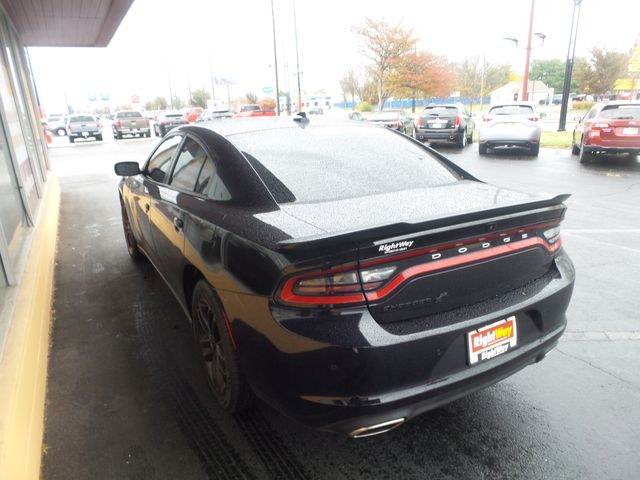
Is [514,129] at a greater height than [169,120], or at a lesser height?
greater

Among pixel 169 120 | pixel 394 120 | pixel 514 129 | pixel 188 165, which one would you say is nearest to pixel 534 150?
pixel 514 129

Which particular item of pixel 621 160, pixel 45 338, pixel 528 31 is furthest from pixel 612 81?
pixel 45 338

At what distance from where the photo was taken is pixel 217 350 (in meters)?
2.67

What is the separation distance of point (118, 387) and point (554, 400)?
267 cm

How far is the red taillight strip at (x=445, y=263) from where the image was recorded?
1948 mm

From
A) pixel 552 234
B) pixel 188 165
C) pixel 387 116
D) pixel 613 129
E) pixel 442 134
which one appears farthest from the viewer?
pixel 387 116

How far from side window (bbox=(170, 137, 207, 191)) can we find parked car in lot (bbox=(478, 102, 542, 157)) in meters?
12.4

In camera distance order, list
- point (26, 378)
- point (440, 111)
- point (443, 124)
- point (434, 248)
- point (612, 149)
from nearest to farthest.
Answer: point (434, 248) → point (26, 378) → point (612, 149) → point (443, 124) → point (440, 111)

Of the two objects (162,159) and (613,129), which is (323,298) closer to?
(162,159)

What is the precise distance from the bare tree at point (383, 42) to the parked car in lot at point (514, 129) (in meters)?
24.4

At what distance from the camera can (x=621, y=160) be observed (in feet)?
41.9

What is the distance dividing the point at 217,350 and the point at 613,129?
11.8 m

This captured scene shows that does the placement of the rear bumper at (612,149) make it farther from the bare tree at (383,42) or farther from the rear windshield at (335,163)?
the bare tree at (383,42)

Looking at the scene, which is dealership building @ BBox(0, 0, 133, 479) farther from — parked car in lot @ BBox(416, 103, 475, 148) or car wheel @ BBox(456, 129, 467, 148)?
car wheel @ BBox(456, 129, 467, 148)
